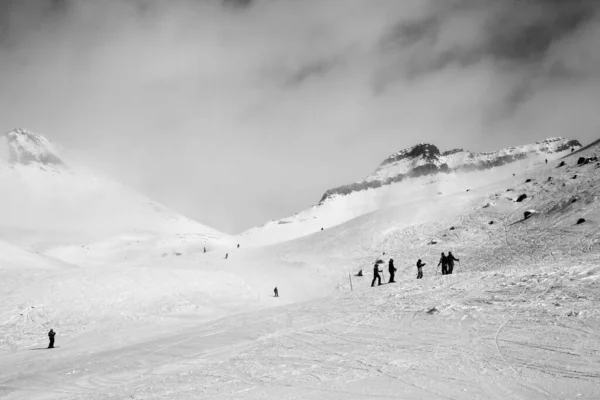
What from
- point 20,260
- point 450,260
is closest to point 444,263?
point 450,260

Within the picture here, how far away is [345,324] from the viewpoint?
17406mm

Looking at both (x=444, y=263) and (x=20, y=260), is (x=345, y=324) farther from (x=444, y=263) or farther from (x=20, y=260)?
(x=20, y=260)

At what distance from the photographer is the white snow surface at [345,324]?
1001 centimetres

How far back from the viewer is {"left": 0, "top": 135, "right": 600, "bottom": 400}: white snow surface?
10008 millimetres

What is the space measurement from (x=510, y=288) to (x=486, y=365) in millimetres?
9450

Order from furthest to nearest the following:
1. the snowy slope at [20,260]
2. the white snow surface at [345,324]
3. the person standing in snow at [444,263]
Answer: the snowy slope at [20,260], the person standing in snow at [444,263], the white snow surface at [345,324]

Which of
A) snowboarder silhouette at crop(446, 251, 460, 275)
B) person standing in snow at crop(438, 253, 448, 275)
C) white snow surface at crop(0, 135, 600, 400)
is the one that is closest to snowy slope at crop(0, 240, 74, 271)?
white snow surface at crop(0, 135, 600, 400)

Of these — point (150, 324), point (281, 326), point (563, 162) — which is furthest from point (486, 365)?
point (563, 162)

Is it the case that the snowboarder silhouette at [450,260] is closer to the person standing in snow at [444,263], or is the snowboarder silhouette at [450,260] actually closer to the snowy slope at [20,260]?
the person standing in snow at [444,263]

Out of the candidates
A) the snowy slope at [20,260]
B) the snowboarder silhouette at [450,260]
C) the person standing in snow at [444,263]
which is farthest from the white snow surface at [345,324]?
the snowboarder silhouette at [450,260]

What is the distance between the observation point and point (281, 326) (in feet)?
63.1

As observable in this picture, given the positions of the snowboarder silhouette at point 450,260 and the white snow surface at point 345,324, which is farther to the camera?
the snowboarder silhouette at point 450,260

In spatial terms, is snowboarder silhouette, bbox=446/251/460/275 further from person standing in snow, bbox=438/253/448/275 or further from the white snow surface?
the white snow surface

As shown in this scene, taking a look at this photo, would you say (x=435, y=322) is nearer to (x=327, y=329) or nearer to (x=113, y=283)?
(x=327, y=329)
